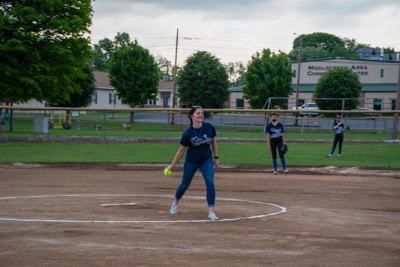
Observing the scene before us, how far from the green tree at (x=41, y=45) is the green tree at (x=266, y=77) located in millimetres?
22824

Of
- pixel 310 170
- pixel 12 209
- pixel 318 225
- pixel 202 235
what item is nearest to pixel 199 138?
pixel 202 235

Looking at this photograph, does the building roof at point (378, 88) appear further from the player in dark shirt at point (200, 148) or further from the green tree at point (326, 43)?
the player in dark shirt at point (200, 148)

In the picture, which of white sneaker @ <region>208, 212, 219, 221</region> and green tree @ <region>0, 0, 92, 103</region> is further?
green tree @ <region>0, 0, 92, 103</region>

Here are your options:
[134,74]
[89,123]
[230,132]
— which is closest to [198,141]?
[230,132]

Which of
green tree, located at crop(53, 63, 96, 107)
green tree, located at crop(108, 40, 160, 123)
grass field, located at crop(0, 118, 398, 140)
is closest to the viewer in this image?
grass field, located at crop(0, 118, 398, 140)

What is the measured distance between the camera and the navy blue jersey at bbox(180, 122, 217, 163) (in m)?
8.15

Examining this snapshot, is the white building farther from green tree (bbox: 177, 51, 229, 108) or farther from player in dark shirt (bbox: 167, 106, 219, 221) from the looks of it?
player in dark shirt (bbox: 167, 106, 219, 221)

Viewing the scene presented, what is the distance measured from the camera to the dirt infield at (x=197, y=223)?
5.84 metres

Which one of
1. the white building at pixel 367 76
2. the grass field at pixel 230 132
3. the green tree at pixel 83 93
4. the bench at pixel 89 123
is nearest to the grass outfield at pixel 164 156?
the grass field at pixel 230 132

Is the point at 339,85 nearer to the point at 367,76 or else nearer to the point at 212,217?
the point at 367,76

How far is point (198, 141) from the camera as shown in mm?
8156

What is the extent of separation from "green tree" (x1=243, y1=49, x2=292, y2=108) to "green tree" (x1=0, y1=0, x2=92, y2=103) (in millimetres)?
22824

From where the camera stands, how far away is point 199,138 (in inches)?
321


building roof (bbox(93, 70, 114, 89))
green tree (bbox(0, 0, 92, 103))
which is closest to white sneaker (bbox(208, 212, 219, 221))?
green tree (bbox(0, 0, 92, 103))
